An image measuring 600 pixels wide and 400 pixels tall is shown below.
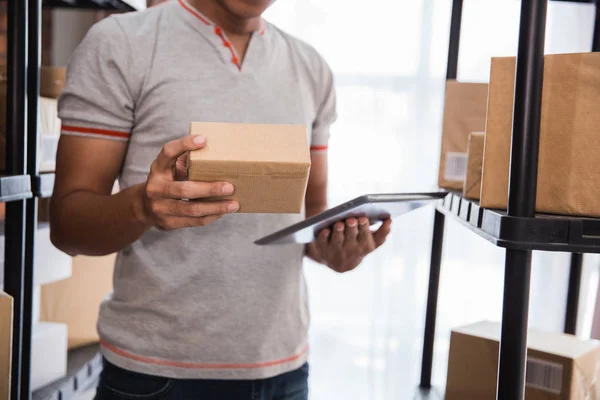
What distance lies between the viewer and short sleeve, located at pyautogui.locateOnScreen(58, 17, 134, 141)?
3.28ft

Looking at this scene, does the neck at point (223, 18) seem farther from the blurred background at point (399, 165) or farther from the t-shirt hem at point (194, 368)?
the blurred background at point (399, 165)

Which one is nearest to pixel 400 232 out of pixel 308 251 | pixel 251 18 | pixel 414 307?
pixel 414 307

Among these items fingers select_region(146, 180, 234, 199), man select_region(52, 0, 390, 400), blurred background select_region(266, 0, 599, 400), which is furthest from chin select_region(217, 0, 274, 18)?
blurred background select_region(266, 0, 599, 400)

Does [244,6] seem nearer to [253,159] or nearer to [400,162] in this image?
[253,159]

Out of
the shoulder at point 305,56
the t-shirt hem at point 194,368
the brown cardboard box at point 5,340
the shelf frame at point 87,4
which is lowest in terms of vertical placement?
the t-shirt hem at point 194,368

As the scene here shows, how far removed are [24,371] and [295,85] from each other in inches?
31.8

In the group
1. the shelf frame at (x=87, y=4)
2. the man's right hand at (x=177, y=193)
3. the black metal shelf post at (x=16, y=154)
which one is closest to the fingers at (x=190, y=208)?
the man's right hand at (x=177, y=193)

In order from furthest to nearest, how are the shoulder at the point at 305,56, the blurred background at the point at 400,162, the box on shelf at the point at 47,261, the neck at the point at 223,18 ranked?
1. the blurred background at the point at 400,162
2. the box on shelf at the point at 47,261
3. the shoulder at the point at 305,56
4. the neck at the point at 223,18

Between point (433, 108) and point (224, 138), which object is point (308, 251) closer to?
point (224, 138)

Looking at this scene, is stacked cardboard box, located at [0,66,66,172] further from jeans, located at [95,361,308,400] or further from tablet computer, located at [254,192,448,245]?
tablet computer, located at [254,192,448,245]

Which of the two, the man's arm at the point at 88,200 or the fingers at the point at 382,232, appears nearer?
Result: the man's arm at the point at 88,200

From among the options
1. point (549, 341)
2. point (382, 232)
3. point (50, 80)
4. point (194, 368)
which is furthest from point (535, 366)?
point (50, 80)

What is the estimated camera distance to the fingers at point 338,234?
1.05 m

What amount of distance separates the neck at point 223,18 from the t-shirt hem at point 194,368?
617 millimetres
